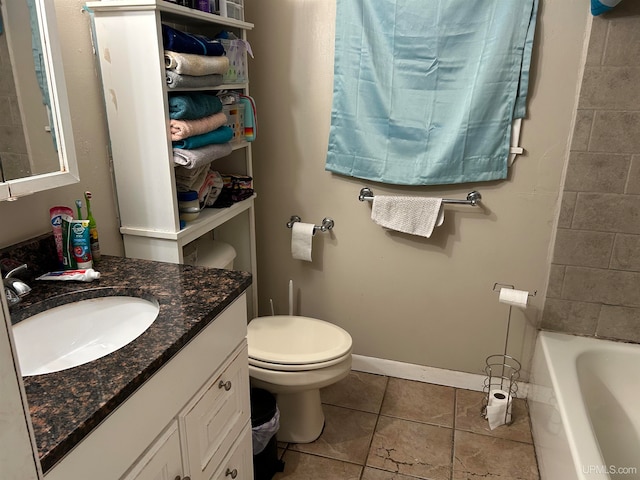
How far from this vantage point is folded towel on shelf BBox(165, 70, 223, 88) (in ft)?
4.92

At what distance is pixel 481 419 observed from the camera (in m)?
2.17

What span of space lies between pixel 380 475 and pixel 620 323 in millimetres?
1139

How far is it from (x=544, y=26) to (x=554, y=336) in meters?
1.22

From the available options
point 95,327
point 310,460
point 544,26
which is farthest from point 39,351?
point 544,26

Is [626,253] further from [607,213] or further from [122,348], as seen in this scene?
[122,348]

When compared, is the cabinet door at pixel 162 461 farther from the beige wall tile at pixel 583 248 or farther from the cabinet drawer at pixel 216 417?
the beige wall tile at pixel 583 248

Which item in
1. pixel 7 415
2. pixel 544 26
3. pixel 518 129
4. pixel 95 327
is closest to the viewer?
pixel 7 415

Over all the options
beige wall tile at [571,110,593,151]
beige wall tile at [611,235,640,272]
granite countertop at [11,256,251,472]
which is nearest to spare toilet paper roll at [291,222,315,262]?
granite countertop at [11,256,251,472]

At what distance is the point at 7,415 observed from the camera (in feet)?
1.63

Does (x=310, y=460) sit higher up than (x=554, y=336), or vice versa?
(x=554, y=336)

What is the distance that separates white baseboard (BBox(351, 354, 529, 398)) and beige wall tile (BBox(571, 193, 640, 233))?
804mm

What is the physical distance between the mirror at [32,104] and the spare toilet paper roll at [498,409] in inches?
70.6

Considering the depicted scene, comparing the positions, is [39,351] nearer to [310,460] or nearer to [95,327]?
[95,327]

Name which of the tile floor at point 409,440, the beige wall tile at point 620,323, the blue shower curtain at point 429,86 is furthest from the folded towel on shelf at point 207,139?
the beige wall tile at point 620,323
